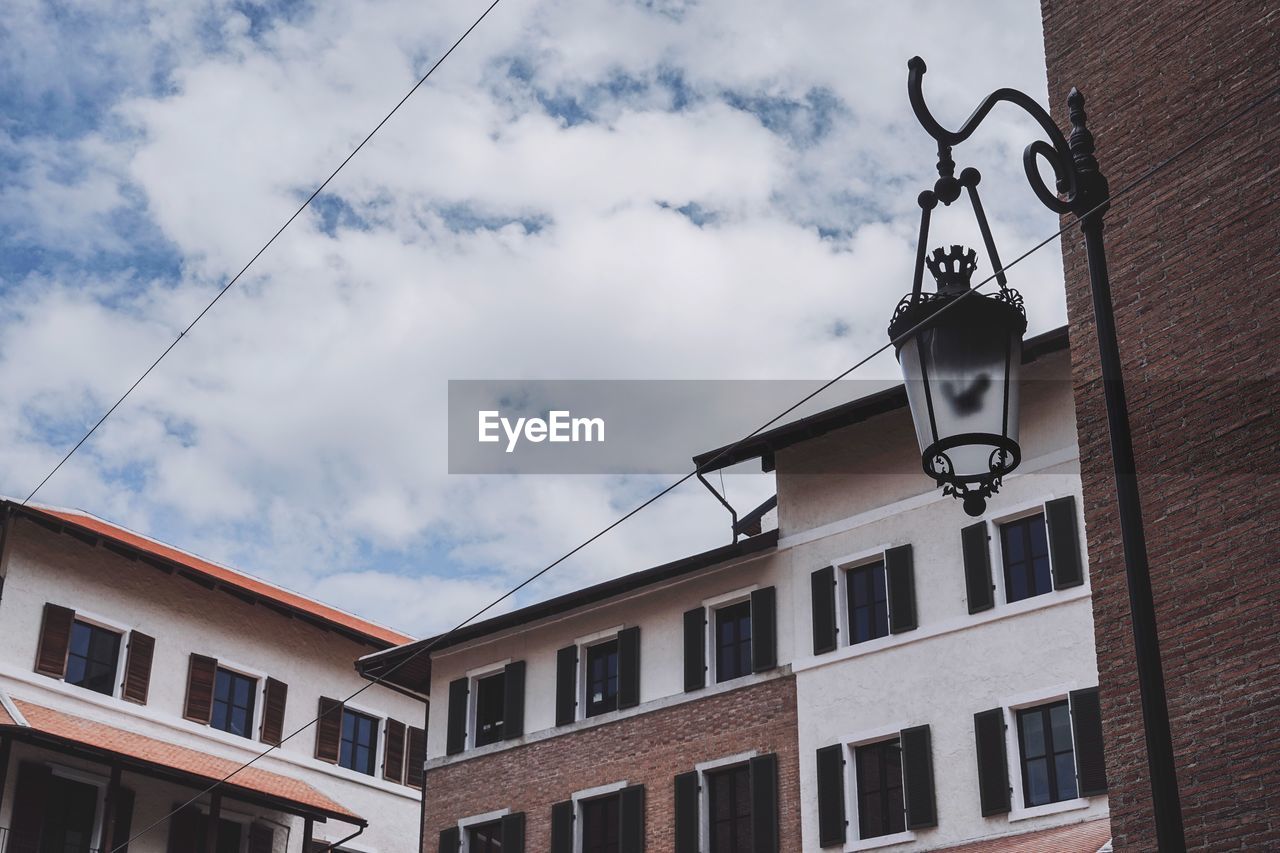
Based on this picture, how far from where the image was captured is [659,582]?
93.3 feet

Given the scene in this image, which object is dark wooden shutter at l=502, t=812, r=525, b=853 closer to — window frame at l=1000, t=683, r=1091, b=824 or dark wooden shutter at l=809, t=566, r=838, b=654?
dark wooden shutter at l=809, t=566, r=838, b=654

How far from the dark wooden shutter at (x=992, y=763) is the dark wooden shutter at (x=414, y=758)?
19.6 meters

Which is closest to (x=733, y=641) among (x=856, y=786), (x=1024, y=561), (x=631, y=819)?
(x=631, y=819)

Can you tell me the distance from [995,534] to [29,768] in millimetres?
19096

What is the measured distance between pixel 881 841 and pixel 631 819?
5041 mm

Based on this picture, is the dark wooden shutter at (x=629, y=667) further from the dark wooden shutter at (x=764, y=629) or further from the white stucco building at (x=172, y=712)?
the white stucco building at (x=172, y=712)

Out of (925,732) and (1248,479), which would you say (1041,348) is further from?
(1248,479)

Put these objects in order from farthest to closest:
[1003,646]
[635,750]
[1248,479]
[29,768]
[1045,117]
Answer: [29,768] → [635,750] → [1003,646] → [1248,479] → [1045,117]

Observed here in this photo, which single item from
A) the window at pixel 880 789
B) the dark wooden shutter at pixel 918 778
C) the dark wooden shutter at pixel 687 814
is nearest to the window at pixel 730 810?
the dark wooden shutter at pixel 687 814

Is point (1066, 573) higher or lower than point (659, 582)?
lower

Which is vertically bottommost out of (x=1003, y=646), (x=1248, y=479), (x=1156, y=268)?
(x=1248, y=479)

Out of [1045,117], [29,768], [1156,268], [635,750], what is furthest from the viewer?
[29,768]

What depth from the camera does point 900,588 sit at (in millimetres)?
25031

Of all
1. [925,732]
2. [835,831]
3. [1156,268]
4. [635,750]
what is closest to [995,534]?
[925,732]
